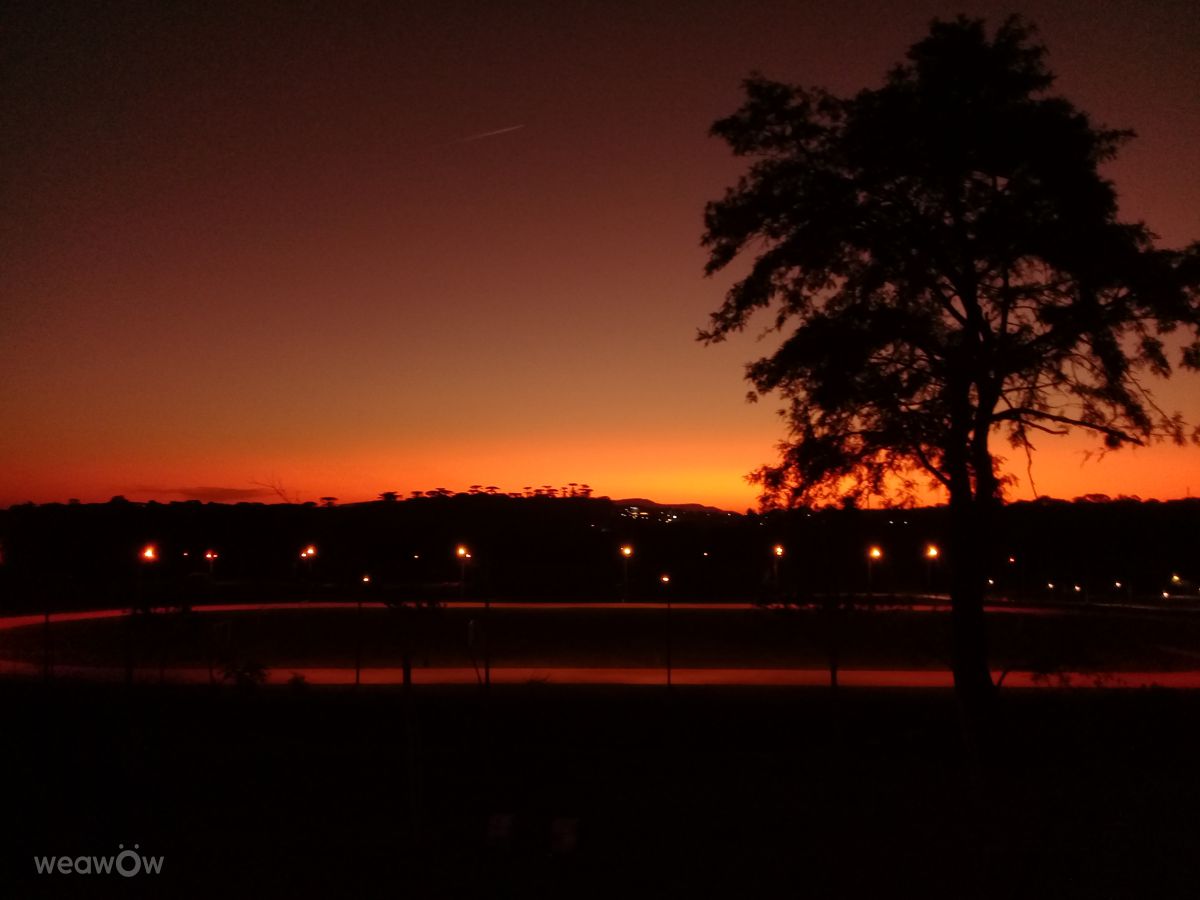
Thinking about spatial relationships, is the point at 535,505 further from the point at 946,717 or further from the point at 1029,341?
the point at 1029,341

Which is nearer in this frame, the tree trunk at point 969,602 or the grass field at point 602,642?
the tree trunk at point 969,602

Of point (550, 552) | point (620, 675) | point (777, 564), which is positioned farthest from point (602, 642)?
point (550, 552)

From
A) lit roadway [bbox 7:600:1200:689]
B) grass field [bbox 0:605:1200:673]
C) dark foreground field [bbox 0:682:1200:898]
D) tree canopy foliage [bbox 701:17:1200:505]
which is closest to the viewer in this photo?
dark foreground field [bbox 0:682:1200:898]

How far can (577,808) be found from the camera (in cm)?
1066

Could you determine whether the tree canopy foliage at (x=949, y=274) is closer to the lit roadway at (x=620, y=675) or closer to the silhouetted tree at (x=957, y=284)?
the silhouetted tree at (x=957, y=284)

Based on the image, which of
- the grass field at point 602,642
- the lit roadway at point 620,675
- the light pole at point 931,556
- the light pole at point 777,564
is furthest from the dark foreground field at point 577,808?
the grass field at point 602,642

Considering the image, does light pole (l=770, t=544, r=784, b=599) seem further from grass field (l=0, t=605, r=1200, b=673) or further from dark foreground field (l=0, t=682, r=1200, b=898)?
grass field (l=0, t=605, r=1200, b=673)

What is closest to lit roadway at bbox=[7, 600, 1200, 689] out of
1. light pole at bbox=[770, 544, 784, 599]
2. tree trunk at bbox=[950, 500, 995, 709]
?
light pole at bbox=[770, 544, 784, 599]

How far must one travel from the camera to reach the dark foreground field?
26.9ft

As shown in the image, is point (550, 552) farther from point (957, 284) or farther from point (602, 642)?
point (957, 284)

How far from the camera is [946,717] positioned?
2017 centimetres

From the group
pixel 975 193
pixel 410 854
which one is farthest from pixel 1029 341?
pixel 410 854

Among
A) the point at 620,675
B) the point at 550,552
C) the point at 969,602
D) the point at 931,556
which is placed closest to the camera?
the point at 969,602

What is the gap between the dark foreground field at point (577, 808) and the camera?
8211 millimetres
